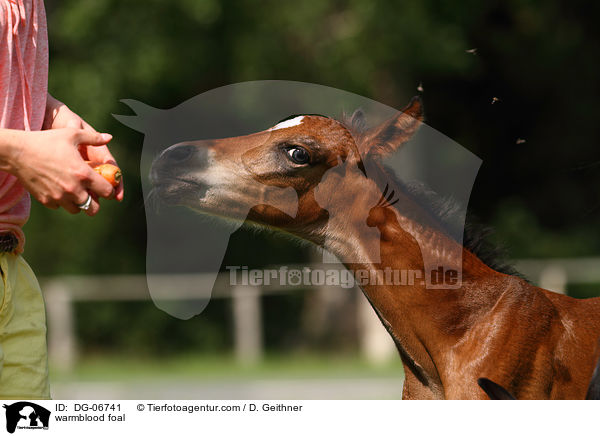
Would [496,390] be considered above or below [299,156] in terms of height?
below

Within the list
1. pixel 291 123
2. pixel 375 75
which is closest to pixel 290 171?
pixel 291 123

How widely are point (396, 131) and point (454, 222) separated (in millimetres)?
405

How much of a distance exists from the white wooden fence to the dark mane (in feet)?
31.0

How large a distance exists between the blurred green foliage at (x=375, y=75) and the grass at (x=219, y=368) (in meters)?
1.38

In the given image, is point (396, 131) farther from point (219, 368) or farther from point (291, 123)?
point (219, 368)

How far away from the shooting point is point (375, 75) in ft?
46.1

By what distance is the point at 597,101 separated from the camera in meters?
15.5

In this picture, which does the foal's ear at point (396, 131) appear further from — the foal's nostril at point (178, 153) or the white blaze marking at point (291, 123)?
the foal's nostril at point (178, 153)
